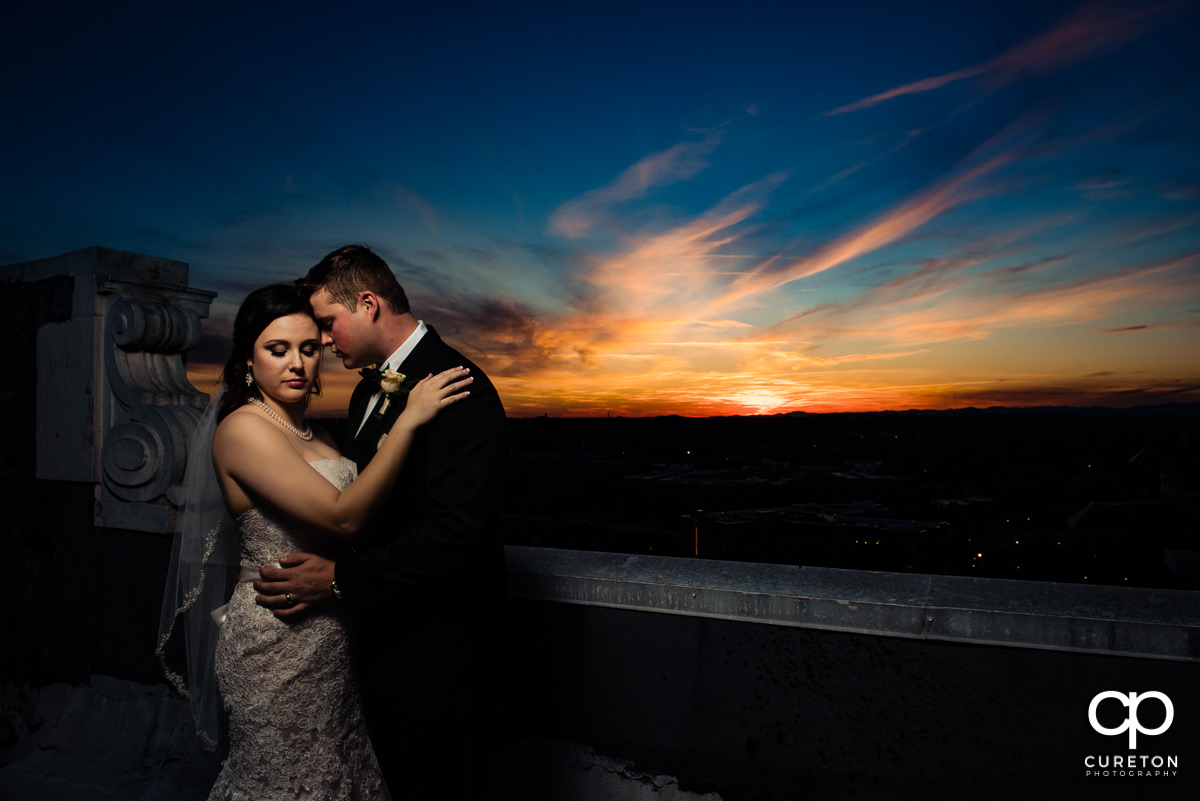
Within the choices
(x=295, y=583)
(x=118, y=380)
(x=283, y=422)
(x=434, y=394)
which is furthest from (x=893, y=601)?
(x=118, y=380)

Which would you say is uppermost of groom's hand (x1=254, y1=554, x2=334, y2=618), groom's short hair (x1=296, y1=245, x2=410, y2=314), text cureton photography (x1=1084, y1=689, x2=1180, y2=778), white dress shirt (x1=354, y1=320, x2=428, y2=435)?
groom's short hair (x1=296, y1=245, x2=410, y2=314)

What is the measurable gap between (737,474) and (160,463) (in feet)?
55.7

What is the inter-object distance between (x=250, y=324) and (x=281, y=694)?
1215 mm

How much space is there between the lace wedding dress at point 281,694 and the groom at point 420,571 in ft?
0.40

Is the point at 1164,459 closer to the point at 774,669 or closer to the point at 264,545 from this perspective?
the point at 774,669

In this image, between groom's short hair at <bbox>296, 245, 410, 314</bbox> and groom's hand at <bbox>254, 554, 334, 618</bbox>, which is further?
groom's short hair at <bbox>296, 245, 410, 314</bbox>

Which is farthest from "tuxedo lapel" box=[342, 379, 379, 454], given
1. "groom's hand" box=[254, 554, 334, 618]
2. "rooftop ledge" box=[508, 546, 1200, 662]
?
"rooftop ledge" box=[508, 546, 1200, 662]

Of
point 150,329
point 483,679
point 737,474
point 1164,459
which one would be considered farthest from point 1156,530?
point 150,329

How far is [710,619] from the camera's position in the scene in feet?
8.19

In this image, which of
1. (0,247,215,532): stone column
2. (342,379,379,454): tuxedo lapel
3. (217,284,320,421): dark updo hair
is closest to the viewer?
(217,284,320,421): dark updo hair

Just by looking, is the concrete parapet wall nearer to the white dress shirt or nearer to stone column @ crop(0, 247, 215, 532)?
the white dress shirt

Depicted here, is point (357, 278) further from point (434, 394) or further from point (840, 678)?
point (840, 678)

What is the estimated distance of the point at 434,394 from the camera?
183 centimetres

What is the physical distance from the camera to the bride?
1997mm
